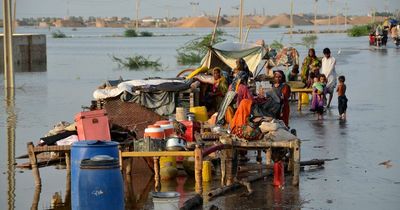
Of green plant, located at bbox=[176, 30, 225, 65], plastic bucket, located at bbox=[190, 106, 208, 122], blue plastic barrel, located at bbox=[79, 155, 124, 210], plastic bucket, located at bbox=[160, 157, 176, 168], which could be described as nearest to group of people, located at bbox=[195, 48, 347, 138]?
plastic bucket, located at bbox=[190, 106, 208, 122]

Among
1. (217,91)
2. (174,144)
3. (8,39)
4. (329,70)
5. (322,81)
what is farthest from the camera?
(8,39)

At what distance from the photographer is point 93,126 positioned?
12.6 meters

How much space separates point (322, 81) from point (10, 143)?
24.1 ft

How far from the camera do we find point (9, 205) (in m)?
11.7

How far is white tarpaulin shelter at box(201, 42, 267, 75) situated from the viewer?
74.3ft

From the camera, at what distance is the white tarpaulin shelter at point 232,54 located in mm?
22656

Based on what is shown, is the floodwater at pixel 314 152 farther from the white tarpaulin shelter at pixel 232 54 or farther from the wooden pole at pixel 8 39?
the white tarpaulin shelter at pixel 232 54

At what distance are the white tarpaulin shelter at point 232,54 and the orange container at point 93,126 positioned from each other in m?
9.71

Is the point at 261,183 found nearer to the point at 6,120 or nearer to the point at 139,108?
the point at 139,108

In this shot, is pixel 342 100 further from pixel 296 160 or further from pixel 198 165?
pixel 198 165

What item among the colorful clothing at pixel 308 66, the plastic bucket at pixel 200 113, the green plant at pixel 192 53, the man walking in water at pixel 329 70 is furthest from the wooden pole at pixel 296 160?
the green plant at pixel 192 53

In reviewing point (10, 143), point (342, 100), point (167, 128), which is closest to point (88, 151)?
point (167, 128)

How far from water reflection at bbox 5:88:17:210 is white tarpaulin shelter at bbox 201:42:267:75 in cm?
448

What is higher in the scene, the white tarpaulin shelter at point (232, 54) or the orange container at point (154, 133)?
the white tarpaulin shelter at point (232, 54)
